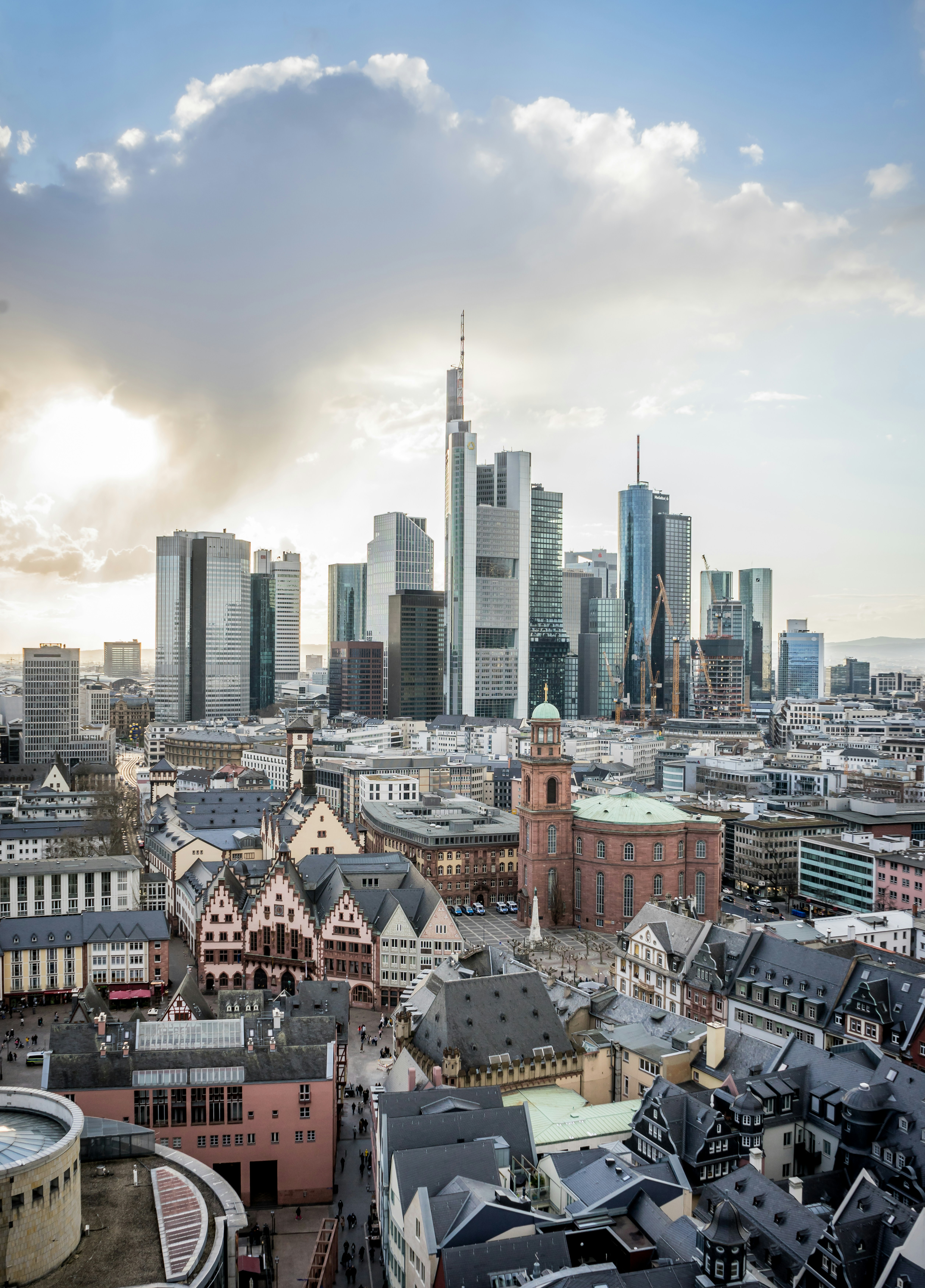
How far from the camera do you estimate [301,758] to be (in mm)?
165500

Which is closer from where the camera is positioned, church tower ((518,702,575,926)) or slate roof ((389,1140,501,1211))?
slate roof ((389,1140,501,1211))

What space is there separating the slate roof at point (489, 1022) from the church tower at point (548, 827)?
51.3m

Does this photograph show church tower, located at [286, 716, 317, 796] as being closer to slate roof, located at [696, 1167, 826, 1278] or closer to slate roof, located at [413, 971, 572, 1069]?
slate roof, located at [413, 971, 572, 1069]

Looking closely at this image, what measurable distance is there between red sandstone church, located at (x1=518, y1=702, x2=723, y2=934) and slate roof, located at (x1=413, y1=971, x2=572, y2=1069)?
49737 millimetres

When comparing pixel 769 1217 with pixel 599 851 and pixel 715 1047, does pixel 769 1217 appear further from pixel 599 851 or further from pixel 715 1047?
pixel 599 851

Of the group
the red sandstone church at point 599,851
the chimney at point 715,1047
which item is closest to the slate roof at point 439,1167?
the chimney at point 715,1047

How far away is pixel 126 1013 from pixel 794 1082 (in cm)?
4980

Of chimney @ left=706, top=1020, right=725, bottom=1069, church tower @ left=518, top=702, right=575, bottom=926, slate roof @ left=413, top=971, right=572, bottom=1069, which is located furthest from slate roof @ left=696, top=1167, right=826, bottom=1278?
church tower @ left=518, top=702, right=575, bottom=926

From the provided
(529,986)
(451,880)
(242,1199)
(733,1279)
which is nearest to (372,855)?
(451,880)

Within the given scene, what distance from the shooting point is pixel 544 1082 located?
194 feet

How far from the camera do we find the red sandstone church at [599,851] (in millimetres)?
110688

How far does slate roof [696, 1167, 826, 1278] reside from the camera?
135ft

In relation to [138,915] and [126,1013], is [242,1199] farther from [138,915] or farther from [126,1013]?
[138,915]

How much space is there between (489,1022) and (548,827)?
182 ft
